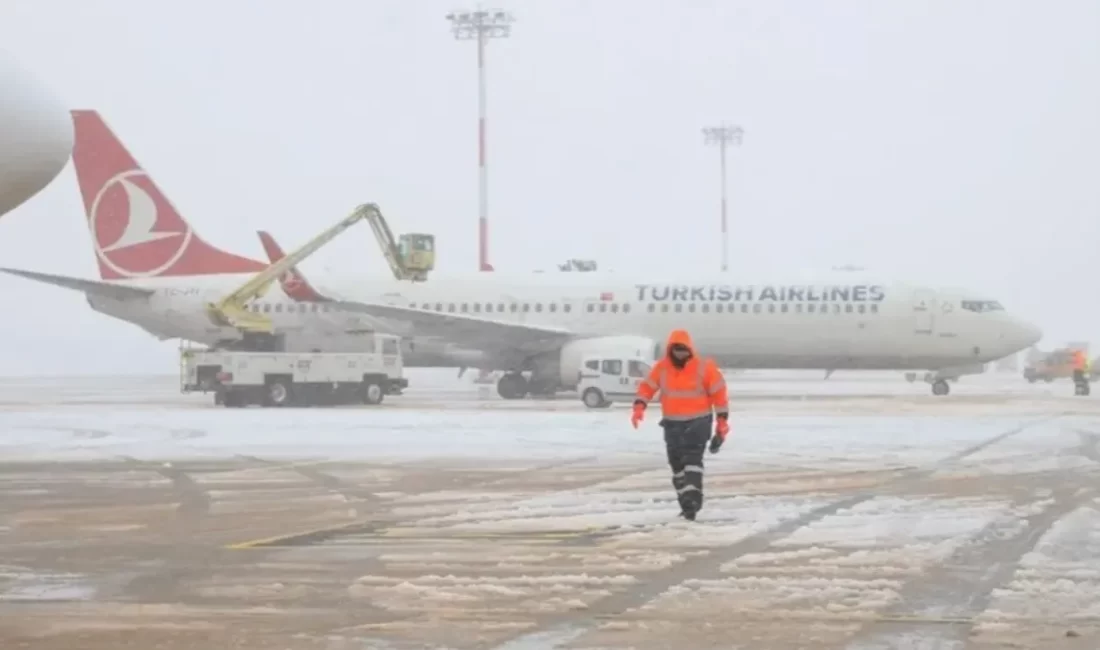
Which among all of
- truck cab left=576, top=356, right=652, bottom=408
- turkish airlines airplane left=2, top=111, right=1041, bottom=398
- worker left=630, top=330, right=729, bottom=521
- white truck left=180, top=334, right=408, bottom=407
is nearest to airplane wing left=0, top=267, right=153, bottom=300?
turkish airlines airplane left=2, top=111, right=1041, bottom=398

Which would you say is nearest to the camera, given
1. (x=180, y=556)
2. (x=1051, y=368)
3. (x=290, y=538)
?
(x=180, y=556)

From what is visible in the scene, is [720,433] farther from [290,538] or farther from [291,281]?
[291,281]

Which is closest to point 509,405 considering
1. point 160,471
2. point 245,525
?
point 160,471

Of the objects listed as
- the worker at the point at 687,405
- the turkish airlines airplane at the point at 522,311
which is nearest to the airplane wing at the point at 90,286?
the turkish airlines airplane at the point at 522,311

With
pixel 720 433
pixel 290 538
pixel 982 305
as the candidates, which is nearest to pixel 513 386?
pixel 982 305

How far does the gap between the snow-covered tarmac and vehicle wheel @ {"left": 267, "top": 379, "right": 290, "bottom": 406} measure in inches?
541

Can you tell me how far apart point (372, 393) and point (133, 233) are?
10.8 meters

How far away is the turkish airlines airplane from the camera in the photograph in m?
41.5

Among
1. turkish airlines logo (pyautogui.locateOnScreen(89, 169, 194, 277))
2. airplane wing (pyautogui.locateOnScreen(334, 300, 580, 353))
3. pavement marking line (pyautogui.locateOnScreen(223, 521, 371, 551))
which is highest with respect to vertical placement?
turkish airlines logo (pyautogui.locateOnScreen(89, 169, 194, 277))

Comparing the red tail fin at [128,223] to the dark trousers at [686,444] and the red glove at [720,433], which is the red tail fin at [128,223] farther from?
the red glove at [720,433]

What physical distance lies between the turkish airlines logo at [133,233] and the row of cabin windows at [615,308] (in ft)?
10.7

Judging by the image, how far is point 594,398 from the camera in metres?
36.7

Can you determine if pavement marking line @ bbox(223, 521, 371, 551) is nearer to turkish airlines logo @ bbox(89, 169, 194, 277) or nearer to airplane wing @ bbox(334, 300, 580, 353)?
airplane wing @ bbox(334, 300, 580, 353)

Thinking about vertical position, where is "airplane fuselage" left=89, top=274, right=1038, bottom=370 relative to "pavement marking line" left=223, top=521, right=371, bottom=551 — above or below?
above
